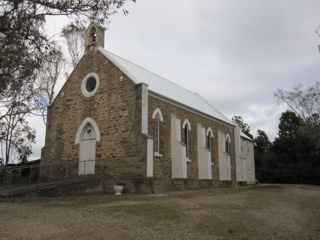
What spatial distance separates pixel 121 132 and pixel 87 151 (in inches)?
123

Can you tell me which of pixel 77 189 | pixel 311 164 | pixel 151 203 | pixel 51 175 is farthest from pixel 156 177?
pixel 311 164

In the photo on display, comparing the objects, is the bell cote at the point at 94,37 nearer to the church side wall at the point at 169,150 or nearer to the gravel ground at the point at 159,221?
the church side wall at the point at 169,150

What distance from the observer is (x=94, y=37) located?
888 inches

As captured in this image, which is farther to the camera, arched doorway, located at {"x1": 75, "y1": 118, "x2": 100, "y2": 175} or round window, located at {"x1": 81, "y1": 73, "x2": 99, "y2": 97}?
round window, located at {"x1": 81, "y1": 73, "x2": 99, "y2": 97}

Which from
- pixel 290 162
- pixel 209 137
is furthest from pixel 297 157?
pixel 209 137

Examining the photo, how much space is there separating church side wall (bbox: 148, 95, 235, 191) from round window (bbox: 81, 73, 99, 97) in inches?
157

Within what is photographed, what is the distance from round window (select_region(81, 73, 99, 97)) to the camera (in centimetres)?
2126

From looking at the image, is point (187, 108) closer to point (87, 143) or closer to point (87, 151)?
point (87, 143)

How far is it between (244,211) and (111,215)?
453 centimetres

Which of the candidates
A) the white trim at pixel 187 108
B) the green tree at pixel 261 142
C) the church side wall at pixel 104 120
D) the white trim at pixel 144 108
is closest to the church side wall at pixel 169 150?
the white trim at pixel 187 108

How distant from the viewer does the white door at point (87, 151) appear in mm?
20141

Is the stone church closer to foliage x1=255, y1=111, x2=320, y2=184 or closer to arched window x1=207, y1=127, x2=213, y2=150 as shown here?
arched window x1=207, y1=127, x2=213, y2=150

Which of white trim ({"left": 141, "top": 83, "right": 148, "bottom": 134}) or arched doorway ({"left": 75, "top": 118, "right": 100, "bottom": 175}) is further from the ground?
white trim ({"left": 141, "top": 83, "right": 148, "bottom": 134})

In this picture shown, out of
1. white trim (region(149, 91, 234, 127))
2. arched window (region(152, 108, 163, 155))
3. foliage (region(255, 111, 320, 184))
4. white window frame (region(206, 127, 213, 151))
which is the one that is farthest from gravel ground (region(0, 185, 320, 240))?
foliage (region(255, 111, 320, 184))
